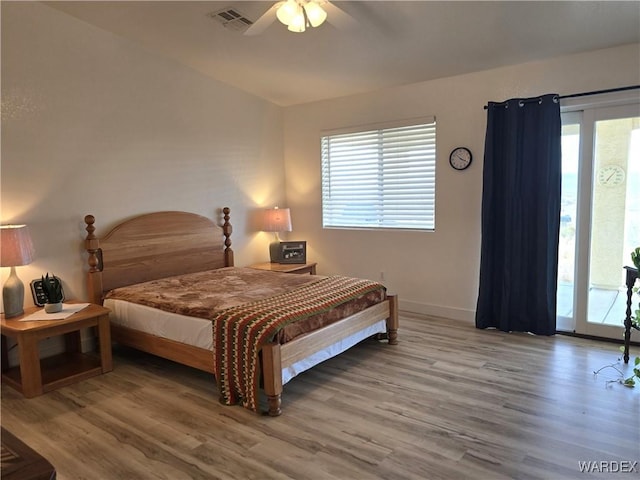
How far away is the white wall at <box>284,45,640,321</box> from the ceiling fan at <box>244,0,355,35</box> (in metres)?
1.95

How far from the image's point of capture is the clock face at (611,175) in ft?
12.3

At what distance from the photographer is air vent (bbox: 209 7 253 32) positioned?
3441 millimetres

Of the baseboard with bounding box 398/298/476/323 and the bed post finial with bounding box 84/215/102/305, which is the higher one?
the bed post finial with bounding box 84/215/102/305

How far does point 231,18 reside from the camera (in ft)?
11.6

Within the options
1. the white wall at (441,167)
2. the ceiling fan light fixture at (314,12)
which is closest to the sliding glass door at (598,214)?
the white wall at (441,167)

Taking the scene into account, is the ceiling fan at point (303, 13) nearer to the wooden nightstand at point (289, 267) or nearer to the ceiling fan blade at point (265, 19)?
the ceiling fan blade at point (265, 19)

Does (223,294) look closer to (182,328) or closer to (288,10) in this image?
(182,328)

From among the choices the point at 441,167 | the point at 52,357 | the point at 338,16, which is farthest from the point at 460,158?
the point at 52,357

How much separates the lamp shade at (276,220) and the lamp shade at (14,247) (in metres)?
2.69

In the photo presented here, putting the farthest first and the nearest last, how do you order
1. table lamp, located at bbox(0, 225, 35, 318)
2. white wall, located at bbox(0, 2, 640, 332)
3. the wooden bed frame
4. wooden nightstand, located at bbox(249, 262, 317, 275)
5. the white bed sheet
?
wooden nightstand, located at bbox(249, 262, 317, 275) → white wall, located at bbox(0, 2, 640, 332) → table lamp, located at bbox(0, 225, 35, 318) → the white bed sheet → the wooden bed frame

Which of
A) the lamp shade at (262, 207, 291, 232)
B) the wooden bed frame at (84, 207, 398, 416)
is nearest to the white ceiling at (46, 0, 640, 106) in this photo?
the lamp shade at (262, 207, 291, 232)

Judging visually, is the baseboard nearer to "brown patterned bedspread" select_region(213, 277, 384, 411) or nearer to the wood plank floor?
the wood plank floor

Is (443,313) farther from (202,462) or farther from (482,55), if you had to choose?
(202,462)

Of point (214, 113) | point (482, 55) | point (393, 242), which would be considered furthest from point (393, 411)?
point (214, 113)
